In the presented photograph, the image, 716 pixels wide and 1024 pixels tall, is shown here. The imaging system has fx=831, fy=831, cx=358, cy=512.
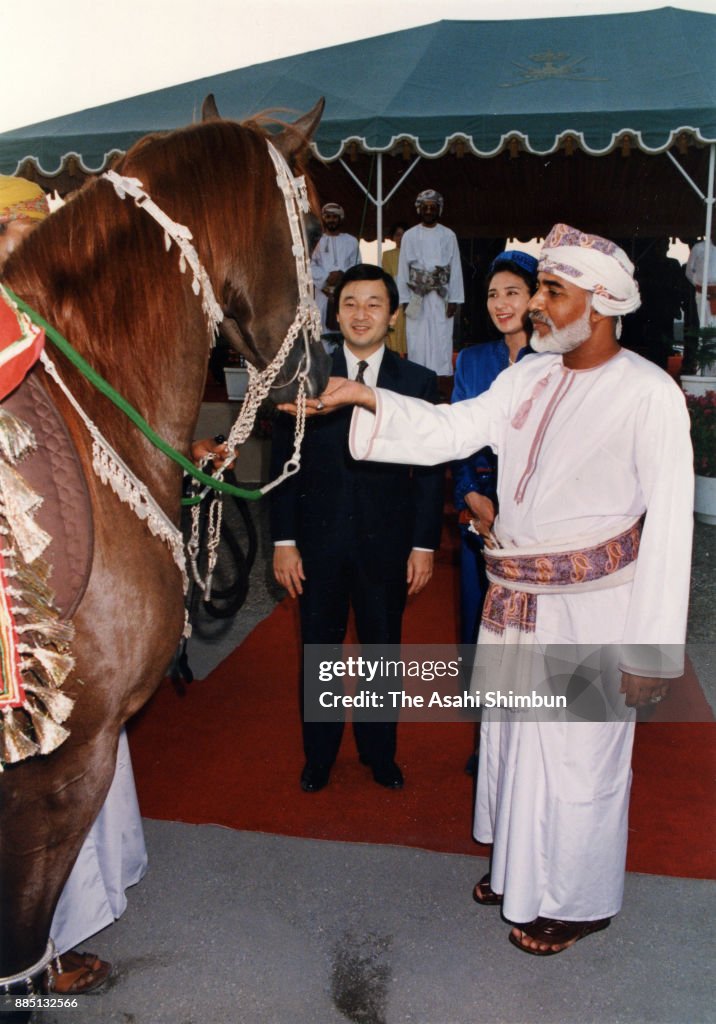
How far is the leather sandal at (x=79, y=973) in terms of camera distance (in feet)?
7.64

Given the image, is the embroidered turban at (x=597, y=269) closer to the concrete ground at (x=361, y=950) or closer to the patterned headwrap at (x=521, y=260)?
the patterned headwrap at (x=521, y=260)

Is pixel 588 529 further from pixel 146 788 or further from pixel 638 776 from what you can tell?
pixel 146 788

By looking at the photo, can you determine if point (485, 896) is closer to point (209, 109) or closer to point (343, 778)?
point (343, 778)

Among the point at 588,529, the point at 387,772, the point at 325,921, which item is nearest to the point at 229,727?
the point at 387,772

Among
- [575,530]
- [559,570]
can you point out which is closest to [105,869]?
[559,570]

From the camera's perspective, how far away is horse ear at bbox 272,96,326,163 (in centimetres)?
209

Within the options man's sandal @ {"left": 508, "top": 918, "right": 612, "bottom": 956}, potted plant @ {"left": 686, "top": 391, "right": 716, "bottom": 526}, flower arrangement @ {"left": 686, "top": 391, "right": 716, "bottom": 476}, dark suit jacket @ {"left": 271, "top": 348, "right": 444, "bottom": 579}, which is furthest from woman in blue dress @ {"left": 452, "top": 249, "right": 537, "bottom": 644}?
flower arrangement @ {"left": 686, "top": 391, "right": 716, "bottom": 476}

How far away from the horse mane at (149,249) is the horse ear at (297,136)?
→ 69 millimetres

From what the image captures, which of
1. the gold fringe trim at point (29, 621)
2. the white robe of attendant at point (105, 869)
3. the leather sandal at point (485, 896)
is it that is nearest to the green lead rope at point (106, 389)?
the gold fringe trim at point (29, 621)

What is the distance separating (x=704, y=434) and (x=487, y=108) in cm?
395

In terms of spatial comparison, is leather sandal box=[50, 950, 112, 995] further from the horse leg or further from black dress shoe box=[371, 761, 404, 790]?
black dress shoe box=[371, 761, 404, 790]

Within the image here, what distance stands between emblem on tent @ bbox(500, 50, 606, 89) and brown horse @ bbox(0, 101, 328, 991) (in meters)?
8.21

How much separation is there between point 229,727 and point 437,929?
163 centimetres

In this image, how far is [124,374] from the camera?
190 centimetres
